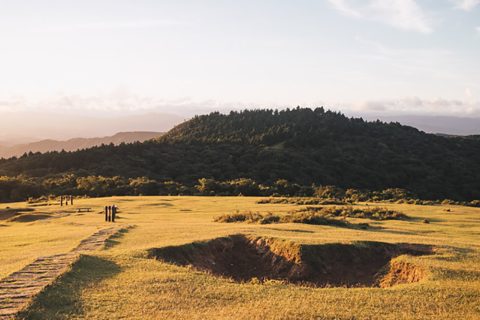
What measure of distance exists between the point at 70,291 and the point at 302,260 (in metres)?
10.8

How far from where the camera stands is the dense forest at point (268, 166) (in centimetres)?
7838

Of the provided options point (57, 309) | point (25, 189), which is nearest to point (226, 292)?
point (57, 309)

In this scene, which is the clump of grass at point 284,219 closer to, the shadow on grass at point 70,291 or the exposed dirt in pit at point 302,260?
the exposed dirt in pit at point 302,260

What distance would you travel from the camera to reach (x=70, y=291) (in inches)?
516

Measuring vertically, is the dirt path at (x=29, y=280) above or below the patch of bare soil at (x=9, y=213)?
above

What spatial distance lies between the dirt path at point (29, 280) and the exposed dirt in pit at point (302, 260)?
158 inches

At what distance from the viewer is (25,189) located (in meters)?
72.5

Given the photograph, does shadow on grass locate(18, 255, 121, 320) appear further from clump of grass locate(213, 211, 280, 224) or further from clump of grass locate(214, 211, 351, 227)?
clump of grass locate(214, 211, 351, 227)

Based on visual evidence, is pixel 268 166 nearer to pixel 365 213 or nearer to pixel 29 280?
pixel 365 213

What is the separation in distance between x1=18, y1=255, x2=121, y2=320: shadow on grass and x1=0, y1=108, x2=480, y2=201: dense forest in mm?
58209

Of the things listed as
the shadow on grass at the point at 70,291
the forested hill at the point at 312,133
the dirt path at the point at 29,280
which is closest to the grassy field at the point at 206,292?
the shadow on grass at the point at 70,291

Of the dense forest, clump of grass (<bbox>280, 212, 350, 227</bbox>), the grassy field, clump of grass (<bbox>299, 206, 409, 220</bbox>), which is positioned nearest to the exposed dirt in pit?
the grassy field

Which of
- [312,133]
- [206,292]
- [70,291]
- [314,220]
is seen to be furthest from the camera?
[312,133]

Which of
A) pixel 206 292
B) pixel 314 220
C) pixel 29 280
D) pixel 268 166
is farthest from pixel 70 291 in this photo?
pixel 268 166
